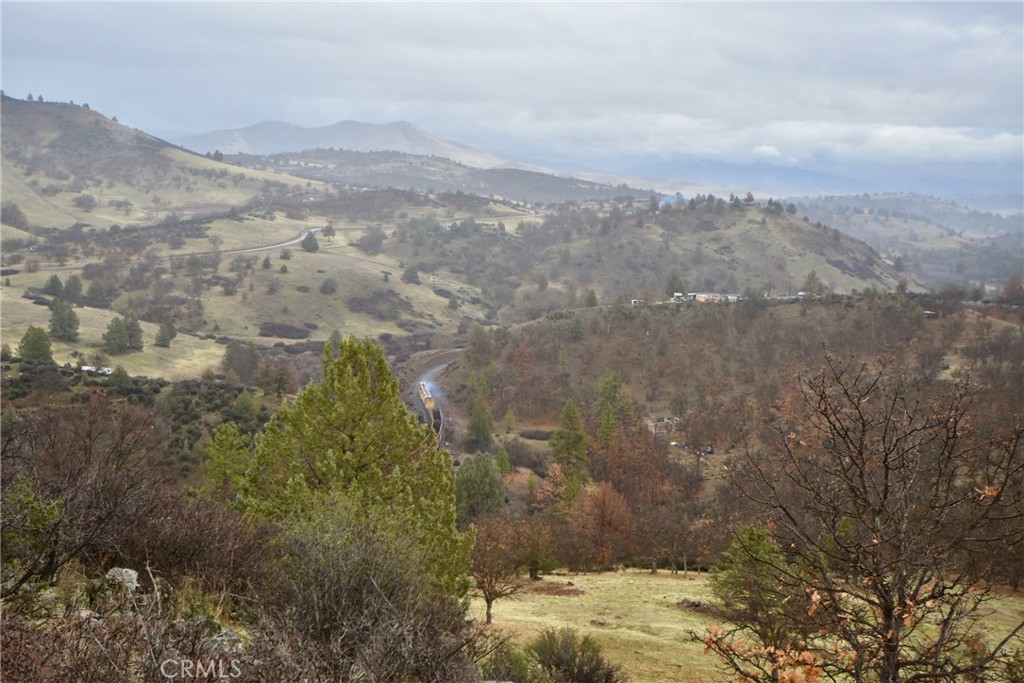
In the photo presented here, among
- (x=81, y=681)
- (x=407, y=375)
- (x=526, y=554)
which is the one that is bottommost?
(x=407, y=375)

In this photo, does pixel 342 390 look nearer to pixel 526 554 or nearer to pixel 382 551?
pixel 382 551

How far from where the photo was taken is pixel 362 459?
1983 cm

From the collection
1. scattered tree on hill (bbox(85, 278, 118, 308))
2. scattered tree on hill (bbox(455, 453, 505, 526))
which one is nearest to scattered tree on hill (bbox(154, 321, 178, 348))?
scattered tree on hill (bbox(85, 278, 118, 308))

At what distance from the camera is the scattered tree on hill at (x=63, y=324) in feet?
323

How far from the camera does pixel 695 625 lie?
29109 mm

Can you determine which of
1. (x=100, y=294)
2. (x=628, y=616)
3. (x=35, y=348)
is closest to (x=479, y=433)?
(x=35, y=348)

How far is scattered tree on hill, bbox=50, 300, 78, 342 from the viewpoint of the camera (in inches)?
3880

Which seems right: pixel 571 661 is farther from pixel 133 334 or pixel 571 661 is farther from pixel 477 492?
pixel 133 334

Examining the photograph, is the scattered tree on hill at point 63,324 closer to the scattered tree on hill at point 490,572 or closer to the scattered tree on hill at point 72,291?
the scattered tree on hill at point 72,291

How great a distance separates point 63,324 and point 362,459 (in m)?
102

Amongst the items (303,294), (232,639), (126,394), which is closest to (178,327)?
(303,294)

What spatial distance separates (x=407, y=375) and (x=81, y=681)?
116 meters

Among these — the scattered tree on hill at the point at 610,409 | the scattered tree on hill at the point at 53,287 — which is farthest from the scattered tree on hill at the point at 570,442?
the scattered tree on hill at the point at 53,287

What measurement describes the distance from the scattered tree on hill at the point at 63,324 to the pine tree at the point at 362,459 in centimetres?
9772
